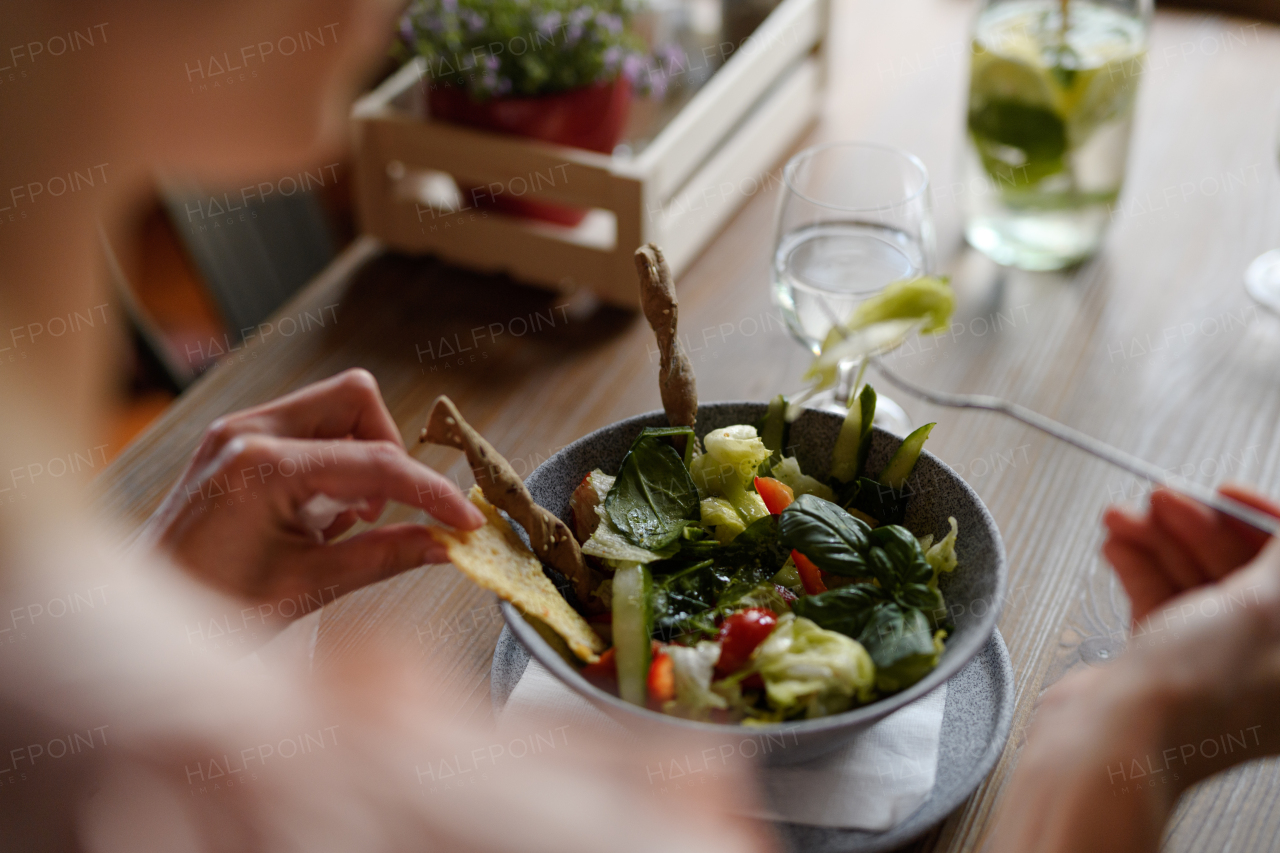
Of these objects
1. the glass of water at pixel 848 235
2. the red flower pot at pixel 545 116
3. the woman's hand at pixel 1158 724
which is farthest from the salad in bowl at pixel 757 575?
the red flower pot at pixel 545 116

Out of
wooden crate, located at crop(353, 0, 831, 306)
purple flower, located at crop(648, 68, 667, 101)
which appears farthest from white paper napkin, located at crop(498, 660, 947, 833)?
purple flower, located at crop(648, 68, 667, 101)

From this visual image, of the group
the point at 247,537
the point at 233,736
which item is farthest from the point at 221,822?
the point at 247,537

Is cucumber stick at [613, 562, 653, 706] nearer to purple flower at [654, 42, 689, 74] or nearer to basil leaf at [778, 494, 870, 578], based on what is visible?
basil leaf at [778, 494, 870, 578]

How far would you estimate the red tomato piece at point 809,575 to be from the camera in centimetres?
83

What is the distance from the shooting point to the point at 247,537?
759 mm

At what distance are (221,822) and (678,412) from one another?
0.47 meters

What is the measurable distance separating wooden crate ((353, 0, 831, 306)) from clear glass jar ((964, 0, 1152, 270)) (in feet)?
1.08

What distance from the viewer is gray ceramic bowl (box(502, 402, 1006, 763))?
0.67 m

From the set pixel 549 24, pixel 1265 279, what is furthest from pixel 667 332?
pixel 1265 279

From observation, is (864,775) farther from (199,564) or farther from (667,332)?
(199,564)

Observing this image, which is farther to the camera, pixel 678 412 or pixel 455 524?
pixel 678 412

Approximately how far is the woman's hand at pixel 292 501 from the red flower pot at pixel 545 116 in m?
0.63

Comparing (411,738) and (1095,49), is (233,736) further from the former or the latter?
(1095,49)

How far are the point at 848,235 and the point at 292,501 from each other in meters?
0.65
